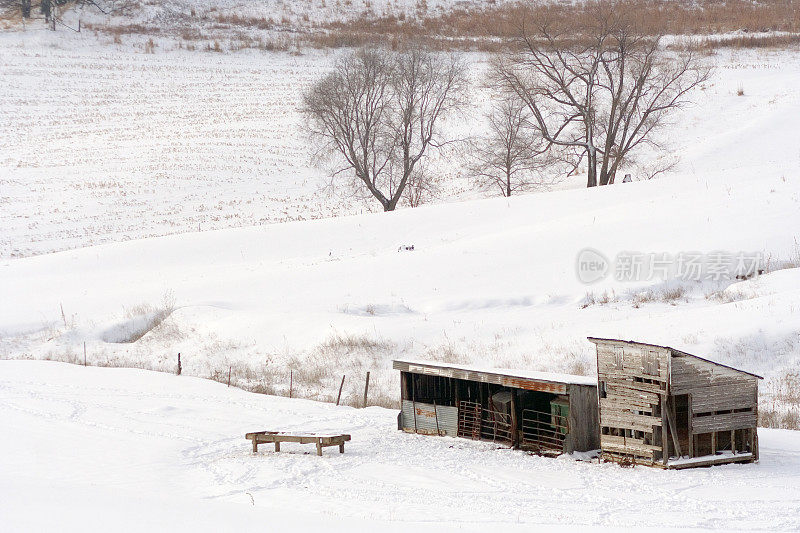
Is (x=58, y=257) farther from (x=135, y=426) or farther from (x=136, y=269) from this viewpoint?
(x=135, y=426)

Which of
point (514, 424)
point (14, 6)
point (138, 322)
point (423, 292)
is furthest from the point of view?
point (14, 6)

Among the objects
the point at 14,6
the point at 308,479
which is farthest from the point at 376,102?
the point at 14,6

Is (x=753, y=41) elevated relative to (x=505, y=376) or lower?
elevated

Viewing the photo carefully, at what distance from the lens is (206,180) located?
55125mm

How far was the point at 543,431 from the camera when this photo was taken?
21703mm

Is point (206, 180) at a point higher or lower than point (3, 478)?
higher

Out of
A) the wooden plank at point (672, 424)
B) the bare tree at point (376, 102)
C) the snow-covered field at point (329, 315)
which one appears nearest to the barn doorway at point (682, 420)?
the wooden plank at point (672, 424)

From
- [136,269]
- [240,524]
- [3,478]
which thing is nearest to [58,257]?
[136,269]

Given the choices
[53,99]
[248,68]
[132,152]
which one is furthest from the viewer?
[248,68]

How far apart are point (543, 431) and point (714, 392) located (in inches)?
173

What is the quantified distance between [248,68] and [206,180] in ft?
78.1

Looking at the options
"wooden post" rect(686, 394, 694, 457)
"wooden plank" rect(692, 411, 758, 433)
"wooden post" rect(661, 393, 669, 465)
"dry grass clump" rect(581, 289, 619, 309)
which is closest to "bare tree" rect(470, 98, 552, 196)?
"dry grass clump" rect(581, 289, 619, 309)

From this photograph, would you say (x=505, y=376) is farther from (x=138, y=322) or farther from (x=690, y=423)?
(x=138, y=322)

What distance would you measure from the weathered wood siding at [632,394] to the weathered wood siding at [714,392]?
1.31 ft
